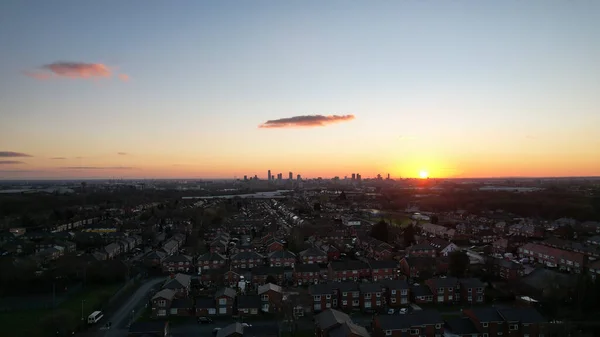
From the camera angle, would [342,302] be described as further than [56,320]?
Yes

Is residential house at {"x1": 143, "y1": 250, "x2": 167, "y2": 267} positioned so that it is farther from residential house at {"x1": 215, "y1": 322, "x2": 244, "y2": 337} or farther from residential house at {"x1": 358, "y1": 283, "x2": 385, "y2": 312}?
residential house at {"x1": 358, "y1": 283, "x2": 385, "y2": 312}

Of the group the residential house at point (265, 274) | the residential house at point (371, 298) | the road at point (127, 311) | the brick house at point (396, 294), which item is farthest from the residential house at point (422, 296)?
the road at point (127, 311)

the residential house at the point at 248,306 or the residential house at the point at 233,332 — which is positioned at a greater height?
the residential house at the point at 233,332

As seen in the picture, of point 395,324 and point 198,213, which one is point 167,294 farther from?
point 198,213

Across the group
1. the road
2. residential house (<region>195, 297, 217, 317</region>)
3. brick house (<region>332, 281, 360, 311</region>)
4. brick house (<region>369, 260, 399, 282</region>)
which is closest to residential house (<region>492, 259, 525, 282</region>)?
brick house (<region>369, 260, 399, 282</region>)

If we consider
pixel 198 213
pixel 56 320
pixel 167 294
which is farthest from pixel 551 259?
pixel 198 213

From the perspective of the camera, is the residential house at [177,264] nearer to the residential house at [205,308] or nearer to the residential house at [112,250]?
the residential house at [112,250]
